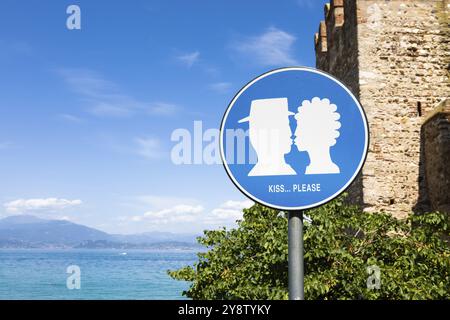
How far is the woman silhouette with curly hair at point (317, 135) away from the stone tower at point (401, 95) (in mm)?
11253

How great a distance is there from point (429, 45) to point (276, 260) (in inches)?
374

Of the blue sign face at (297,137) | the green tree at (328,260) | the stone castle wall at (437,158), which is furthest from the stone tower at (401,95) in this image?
the blue sign face at (297,137)

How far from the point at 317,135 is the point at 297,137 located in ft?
0.33

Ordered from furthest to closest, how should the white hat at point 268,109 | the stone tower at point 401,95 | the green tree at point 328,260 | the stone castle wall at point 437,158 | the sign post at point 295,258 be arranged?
the stone tower at point 401,95, the stone castle wall at point 437,158, the green tree at point 328,260, the white hat at point 268,109, the sign post at point 295,258

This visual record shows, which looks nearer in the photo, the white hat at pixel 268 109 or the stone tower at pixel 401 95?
the white hat at pixel 268 109

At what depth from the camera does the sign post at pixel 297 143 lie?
2.56 metres

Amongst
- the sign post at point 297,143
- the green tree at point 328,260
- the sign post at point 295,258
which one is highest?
the sign post at point 297,143

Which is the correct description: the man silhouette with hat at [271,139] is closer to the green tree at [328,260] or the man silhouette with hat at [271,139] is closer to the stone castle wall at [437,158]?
the green tree at [328,260]

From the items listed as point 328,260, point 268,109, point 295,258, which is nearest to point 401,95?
point 328,260

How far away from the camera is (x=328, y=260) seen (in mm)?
8594

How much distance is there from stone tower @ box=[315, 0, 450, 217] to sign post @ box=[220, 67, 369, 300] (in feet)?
36.8

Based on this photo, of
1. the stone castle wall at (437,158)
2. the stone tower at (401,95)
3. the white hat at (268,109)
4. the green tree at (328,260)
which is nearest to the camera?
the white hat at (268,109)

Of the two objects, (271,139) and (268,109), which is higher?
(268,109)

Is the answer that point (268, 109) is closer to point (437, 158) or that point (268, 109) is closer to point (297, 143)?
point (297, 143)
